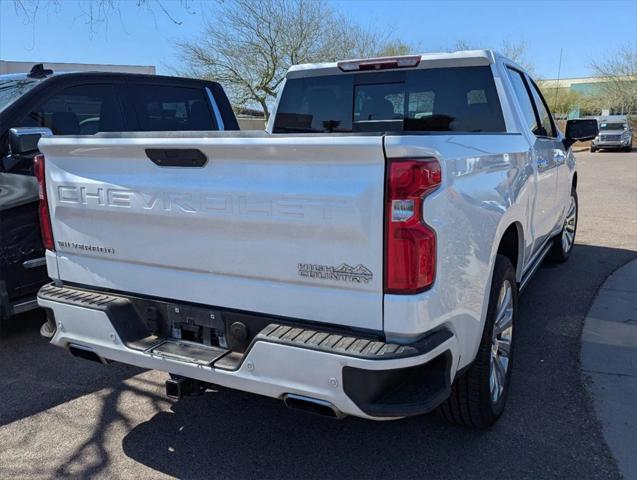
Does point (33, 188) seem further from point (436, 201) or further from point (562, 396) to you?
point (562, 396)

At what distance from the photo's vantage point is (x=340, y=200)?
7.42ft

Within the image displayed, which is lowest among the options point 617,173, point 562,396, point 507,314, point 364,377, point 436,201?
point 617,173

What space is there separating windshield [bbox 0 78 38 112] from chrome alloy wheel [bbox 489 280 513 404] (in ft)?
13.0

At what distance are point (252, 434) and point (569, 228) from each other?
5226mm

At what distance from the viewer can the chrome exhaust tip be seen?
7.76 feet

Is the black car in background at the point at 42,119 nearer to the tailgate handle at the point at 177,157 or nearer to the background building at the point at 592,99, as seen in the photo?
the tailgate handle at the point at 177,157

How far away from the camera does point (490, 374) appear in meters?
3.00

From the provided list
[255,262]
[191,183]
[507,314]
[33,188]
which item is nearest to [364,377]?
[255,262]

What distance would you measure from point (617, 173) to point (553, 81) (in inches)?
2053

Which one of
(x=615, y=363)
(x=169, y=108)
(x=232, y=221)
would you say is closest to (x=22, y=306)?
(x=169, y=108)

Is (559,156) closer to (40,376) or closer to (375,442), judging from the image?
(375,442)

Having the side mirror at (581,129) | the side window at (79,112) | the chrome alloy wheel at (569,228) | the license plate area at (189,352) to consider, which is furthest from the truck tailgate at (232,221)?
the chrome alloy wheel at (569,228)

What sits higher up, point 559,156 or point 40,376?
point 559,156

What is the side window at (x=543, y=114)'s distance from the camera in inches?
197
